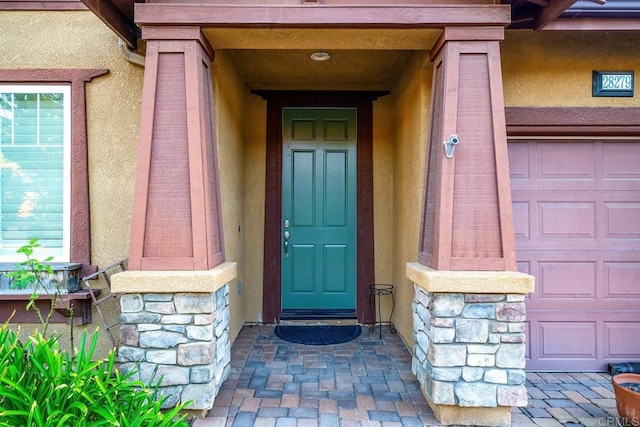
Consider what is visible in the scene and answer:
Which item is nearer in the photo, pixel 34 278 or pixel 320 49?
pixel 34 278

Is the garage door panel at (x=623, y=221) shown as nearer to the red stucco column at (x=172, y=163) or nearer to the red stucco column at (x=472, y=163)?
the red stucco column at (x=472, y=163)

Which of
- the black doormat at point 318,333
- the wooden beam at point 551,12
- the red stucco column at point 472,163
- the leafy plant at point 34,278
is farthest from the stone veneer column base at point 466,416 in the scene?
the leafy plant at point 34,278

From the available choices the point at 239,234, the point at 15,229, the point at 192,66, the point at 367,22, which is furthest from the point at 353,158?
the point at 15,229

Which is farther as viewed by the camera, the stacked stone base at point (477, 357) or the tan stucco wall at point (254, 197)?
the tan stucco wall at point (254, 197)

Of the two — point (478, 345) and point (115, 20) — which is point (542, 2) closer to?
point (478, 345)

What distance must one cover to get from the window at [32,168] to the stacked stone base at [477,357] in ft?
9.73

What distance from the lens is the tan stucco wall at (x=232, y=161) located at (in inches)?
121

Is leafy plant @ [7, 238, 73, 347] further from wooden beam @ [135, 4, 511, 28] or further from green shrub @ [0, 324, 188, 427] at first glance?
wooden beam @ [135, 4, 511, 28]

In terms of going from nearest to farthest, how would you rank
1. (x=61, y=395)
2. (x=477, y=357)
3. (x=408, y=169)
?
(x=61, y=395)
(x=477, y=357)
(x=408, y=169)

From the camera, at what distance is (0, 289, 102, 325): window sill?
283 centimetres

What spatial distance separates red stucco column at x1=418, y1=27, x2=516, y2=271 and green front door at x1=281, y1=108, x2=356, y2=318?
1809 millimetres

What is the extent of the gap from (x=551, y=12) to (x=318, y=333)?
3257 millimetres

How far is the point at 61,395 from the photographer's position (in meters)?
1.90

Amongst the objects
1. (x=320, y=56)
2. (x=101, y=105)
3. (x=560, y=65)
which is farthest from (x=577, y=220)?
(x=101, y=105)
